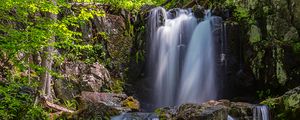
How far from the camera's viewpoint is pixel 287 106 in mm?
11336

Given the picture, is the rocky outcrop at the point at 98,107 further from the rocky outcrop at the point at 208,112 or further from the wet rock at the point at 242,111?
the wet rock at the point at 242,111

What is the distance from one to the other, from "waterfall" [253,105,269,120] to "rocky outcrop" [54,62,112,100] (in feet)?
22.6

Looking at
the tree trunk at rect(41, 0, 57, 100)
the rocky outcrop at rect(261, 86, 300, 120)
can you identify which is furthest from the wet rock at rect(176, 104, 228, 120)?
the tree trunk at rect(41, 0, 57, 100)

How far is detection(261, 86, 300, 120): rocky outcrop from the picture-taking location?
1100cm

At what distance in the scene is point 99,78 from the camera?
1603cm

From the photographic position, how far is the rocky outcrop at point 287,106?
1100 centimetres

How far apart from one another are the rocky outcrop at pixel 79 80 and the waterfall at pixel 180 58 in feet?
8.74

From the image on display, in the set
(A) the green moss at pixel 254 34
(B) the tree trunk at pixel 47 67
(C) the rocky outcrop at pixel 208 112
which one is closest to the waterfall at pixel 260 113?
(C) the rocky outcrop at pixel 208 112

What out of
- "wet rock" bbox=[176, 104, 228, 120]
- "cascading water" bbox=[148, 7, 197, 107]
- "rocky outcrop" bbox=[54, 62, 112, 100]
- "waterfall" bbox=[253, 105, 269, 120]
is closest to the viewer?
"wet rock" bbox=[176, 104, 228, 120]

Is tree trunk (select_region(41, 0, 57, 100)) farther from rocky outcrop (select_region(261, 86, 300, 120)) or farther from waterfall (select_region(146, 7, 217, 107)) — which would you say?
rocky outcrop (select_region(261, 86, 300, 120))

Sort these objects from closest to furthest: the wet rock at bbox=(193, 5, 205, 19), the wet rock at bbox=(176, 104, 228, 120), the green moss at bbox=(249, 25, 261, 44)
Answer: the wet rock at bbox=(176, 104, 228, 120) < the green moss at bbox=(249, 25, 261, 44) < the wet rock at bbox=(193, 5, 205, 19)

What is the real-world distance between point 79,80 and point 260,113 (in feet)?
24.7

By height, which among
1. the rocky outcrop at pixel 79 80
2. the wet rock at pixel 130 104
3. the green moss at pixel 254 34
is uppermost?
the green moss at pixel 254 34

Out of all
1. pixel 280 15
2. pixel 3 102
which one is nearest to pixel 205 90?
pixel 280 15
